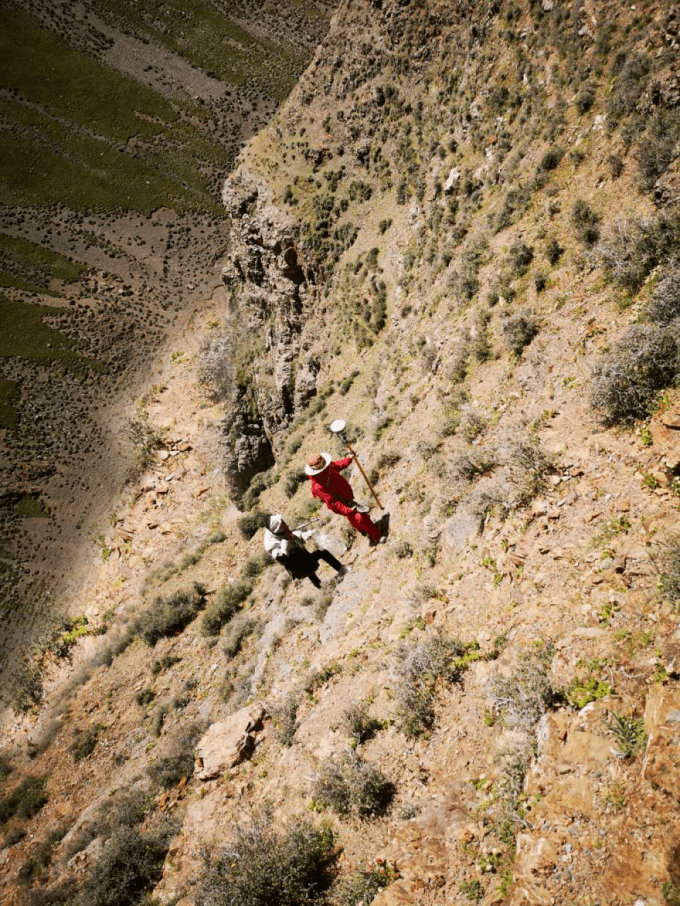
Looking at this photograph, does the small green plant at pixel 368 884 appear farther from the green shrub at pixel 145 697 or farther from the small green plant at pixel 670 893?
the green shrub at pixel 145 697

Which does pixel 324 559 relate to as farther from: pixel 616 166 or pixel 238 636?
pixel 616 166

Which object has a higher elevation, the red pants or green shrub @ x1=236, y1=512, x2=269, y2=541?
the red pants

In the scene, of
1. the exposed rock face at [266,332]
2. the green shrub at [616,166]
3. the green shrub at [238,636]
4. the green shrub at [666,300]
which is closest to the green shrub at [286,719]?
the green shrub at [238,636]

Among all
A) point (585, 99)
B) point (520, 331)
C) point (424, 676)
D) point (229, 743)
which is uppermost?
point (585, 99)

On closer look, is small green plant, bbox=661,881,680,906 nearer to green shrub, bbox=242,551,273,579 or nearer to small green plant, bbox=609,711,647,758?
small green plant, bbox=609,711,647,758

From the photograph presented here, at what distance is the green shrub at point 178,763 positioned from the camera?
8227 millimetres

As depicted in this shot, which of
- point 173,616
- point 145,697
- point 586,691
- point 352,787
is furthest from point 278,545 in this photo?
point 173,616

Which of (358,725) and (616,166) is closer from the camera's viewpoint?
(358,725)

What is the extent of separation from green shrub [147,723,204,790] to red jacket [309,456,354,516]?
5674 mm

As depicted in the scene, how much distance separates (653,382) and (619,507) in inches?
69.7

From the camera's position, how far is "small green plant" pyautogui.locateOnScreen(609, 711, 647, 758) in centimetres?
321

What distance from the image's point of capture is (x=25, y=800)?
13234mm

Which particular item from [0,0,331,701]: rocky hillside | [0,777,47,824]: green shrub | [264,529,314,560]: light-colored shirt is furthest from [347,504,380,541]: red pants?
[0,0,331,701]: rocky hillside

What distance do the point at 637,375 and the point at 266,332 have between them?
21.6 metres
